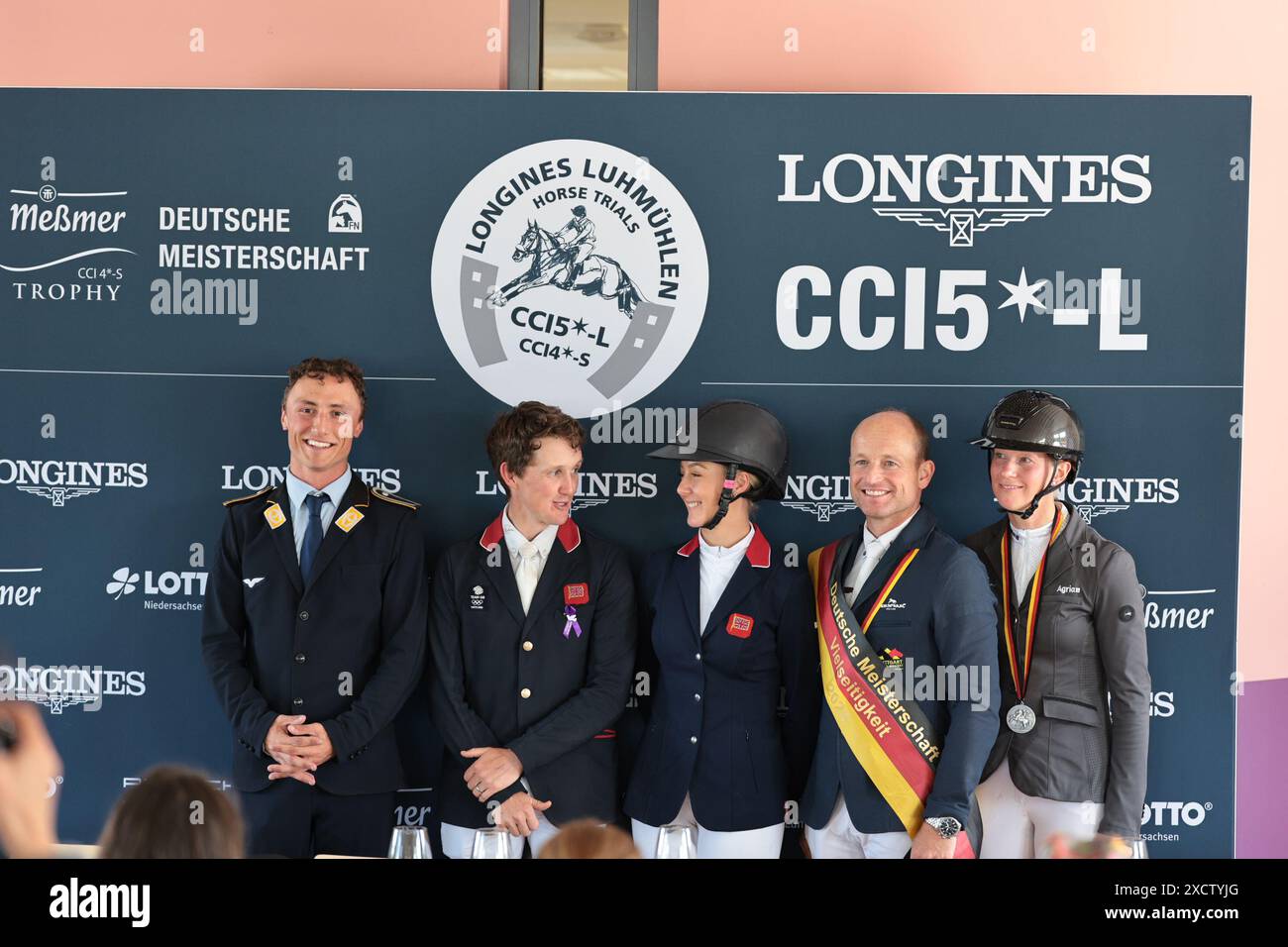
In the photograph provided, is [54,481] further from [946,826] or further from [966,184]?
[966,184]

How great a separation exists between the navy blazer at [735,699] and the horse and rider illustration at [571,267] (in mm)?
1030

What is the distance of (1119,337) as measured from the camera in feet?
13.3

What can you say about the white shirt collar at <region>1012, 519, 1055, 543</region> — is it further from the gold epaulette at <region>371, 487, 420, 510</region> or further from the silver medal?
the gold epaulette at <region>371, 487, 420, 510</region>

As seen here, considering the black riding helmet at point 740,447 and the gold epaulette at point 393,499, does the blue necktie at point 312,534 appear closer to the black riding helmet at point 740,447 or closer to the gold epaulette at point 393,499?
the gold epaulette at point 393,499

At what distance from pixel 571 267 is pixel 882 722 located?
1849 mm

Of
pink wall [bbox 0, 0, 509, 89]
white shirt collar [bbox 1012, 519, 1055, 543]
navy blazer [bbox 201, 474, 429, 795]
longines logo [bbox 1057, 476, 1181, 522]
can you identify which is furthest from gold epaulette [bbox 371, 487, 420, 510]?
longines logo [bbox 1057, 476, 1181, 522]

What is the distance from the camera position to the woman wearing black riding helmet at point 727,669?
3.68 meters

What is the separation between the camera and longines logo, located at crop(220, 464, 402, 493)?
13.6ft

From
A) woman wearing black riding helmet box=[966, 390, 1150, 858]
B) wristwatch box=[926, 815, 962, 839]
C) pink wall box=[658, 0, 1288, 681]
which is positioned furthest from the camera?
pink wall box=[658, 0, 1288, 681]

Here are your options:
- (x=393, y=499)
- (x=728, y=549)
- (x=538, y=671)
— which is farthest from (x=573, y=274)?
(x=538, y=671)

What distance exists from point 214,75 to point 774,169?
209 centimetres

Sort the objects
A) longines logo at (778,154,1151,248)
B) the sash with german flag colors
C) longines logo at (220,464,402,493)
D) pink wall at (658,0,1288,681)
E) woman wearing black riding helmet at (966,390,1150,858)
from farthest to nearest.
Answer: pink wall at (658,0,1288,681) < longines logo at (220,464,402,493) < longines logo at (778,154,1151,248) < woman wearing black riding helmet at (966,390,1150,858) < the sash with german flag colors

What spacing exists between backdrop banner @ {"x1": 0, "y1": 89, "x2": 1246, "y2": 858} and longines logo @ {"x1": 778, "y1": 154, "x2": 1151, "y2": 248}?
0.04ft

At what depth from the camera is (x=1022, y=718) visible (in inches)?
146
